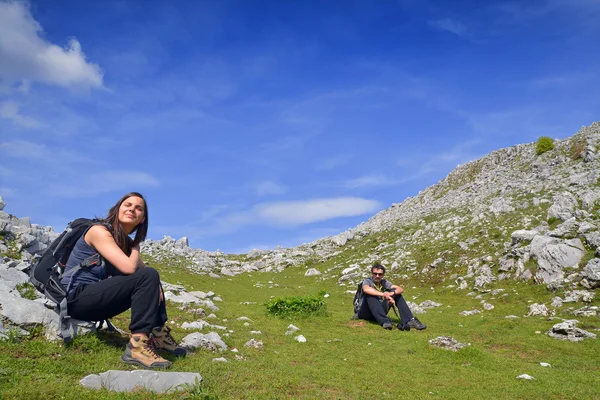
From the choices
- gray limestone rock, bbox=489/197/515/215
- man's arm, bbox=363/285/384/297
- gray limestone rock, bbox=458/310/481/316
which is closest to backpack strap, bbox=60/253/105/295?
man's arm, bbox=363/285/384/297

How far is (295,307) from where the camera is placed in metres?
16.4

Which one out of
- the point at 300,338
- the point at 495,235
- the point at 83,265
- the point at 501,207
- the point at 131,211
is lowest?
the point at 300,338

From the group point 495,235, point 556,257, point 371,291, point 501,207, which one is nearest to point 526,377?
point 371,291

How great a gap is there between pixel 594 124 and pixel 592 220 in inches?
1327

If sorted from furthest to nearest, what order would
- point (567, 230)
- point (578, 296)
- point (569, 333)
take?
point (567, 230), point (578, 296), point (569, 333)

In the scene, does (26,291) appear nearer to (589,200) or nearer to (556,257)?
A: (556,257)

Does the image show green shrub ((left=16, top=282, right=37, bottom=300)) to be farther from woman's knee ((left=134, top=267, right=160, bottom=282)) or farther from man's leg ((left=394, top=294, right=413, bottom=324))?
man's leg ((left=394, top=294, right=413, bottom=324))

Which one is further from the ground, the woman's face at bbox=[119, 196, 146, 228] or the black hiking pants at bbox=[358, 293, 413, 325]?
the woman's face at bbox=[119, 196, 146, 228]

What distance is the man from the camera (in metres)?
14.7

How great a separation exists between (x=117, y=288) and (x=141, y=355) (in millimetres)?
1226

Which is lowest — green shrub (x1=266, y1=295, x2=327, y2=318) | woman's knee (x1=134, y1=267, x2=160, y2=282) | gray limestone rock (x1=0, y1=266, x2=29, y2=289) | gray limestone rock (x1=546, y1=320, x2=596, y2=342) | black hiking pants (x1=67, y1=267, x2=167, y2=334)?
gray limestone rock (x1=546, y1=320, x2=596, y2=342)

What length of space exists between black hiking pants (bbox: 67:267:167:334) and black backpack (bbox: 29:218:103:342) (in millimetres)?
172

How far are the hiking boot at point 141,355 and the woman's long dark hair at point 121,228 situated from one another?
5.66ft

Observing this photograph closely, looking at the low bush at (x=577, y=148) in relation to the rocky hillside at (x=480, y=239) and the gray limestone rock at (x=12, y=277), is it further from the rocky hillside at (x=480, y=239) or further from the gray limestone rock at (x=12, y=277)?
the gray limestone rock at (x=12, y=277)
